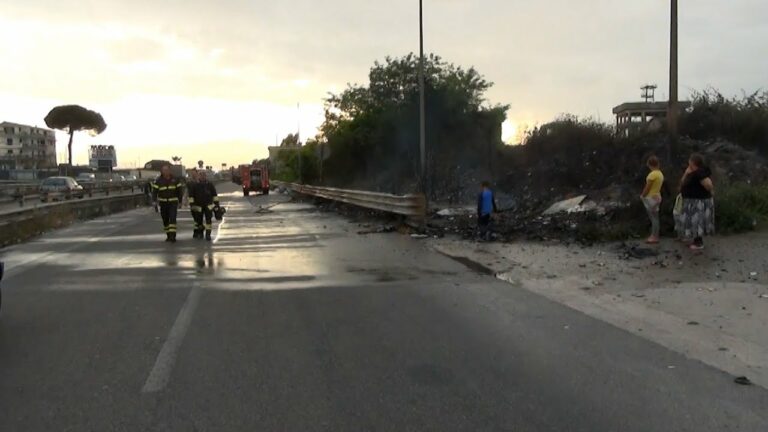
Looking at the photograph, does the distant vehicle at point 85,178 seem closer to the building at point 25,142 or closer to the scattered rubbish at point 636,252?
the scattered rubbish at point 636,252

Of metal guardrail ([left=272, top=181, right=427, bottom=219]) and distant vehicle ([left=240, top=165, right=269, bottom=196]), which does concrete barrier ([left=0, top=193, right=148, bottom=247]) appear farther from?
distant vehicle ([left=240, top=165, right=269, bottom=196])

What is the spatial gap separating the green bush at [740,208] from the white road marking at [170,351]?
897 cm

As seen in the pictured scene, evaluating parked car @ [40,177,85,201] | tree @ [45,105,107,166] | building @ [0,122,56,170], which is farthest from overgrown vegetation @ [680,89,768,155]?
building @ [0,122,56,170]

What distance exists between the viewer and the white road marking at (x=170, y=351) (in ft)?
17.7

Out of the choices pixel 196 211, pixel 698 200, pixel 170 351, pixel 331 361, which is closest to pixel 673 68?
pixel 698 200

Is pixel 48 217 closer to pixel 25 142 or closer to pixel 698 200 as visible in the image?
pixel 698 200

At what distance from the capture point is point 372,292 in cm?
938

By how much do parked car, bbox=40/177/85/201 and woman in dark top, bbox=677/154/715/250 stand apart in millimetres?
27860

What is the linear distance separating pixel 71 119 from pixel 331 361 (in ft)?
344

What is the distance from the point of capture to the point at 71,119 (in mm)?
99812

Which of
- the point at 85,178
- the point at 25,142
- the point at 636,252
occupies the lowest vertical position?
the point at 636,252

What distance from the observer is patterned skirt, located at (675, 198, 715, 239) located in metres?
11.0

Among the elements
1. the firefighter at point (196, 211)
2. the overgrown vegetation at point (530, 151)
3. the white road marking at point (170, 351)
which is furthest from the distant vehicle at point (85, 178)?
the white road marking at point (170, 351)

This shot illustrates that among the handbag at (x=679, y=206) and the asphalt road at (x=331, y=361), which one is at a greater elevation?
the handbag at (x=679, y=206)
